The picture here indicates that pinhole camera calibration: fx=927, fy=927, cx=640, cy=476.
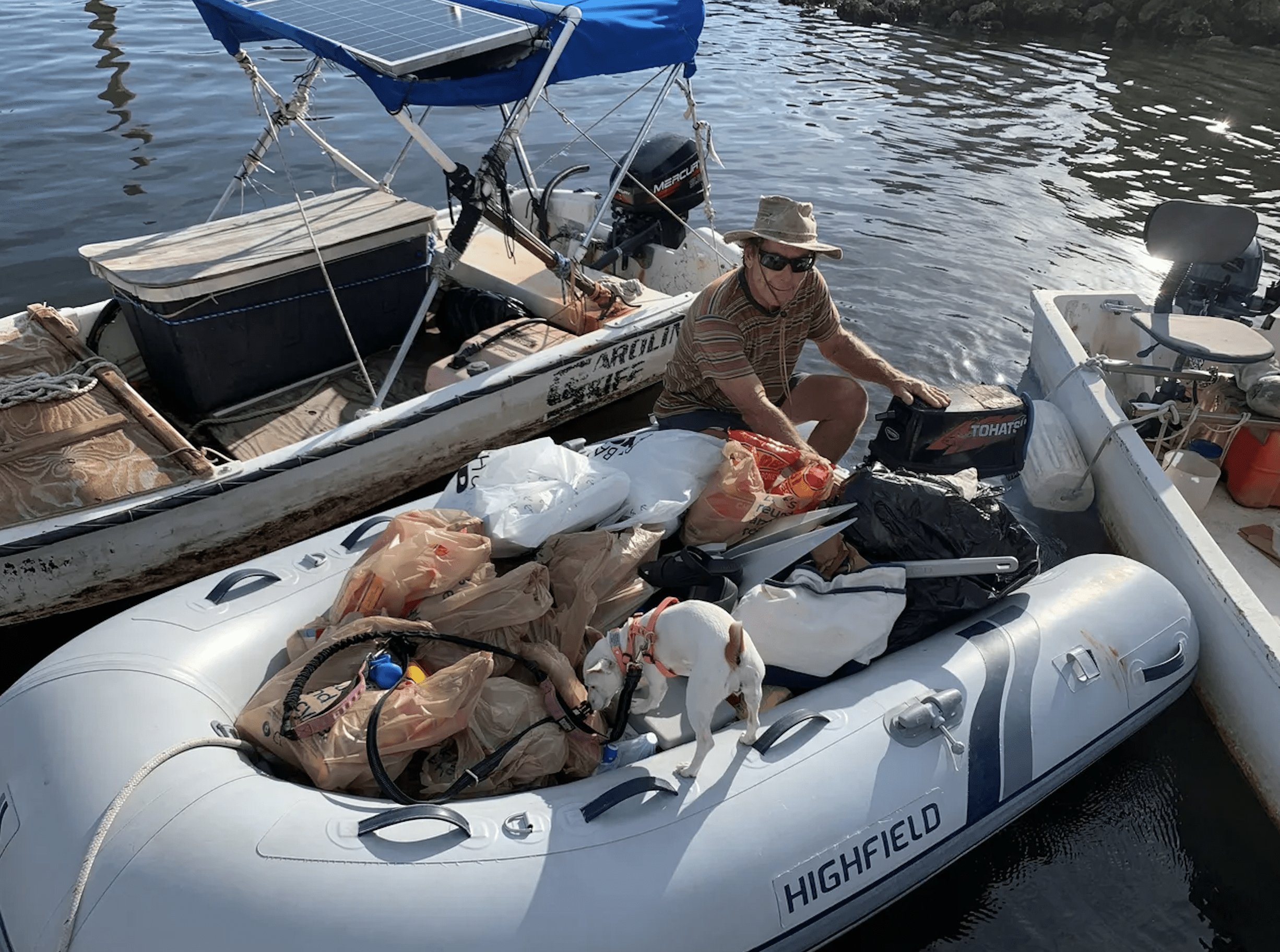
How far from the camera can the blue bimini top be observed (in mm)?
4445

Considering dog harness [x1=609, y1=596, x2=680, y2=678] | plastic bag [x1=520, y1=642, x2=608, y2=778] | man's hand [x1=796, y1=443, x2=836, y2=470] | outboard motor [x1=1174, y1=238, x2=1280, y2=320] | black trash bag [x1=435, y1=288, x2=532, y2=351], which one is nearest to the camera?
dog harness [x1=609, y1=596, x2=680, y2=678]

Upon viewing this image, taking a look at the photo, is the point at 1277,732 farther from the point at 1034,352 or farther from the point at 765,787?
the point at 1034,352

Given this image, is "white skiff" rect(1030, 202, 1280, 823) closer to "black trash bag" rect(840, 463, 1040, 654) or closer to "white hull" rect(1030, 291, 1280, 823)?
"white hull" rect(1030, 291, 1280, 823)

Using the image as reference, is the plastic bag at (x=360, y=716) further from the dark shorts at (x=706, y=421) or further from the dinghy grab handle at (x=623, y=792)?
the dark shorts at (x=706, y=421)

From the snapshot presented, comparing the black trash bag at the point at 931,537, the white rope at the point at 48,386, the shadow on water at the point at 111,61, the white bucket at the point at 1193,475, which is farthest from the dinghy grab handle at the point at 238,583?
the shadow on water at the point at 111,61

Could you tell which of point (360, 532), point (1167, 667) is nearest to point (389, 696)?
point (360, 532)

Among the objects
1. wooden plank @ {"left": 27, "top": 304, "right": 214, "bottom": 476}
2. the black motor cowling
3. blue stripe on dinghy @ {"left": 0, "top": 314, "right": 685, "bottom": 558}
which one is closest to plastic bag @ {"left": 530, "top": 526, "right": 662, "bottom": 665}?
blue stripe on dinghy @ {"left": 0, "top": 314, "right": 685, "bottom": 558}

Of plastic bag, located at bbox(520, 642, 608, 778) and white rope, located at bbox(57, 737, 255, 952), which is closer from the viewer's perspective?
white rope, located at bbox(57, 737, 255, 952)

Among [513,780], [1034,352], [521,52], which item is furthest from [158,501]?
[1034,352]

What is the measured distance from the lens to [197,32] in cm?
1378

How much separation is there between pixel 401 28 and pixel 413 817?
12.7ft

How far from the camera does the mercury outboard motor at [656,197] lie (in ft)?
21.2

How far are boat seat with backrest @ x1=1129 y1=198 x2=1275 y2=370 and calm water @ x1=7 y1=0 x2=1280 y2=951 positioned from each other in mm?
1730

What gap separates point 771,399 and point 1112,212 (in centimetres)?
737
